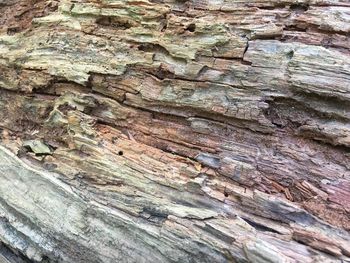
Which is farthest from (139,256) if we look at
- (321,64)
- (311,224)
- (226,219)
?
(321,64)

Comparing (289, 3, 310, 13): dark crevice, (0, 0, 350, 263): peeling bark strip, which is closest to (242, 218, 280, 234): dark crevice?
(0, 0, 350, 263): peeling bark strip

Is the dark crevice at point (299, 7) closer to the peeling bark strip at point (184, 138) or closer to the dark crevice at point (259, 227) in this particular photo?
the peeling bark strip at point (184, 138)

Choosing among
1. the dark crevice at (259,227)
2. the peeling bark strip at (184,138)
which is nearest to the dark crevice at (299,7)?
the peeling bark strip at (184,138)

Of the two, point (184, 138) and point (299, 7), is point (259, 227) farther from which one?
point (299, 7)

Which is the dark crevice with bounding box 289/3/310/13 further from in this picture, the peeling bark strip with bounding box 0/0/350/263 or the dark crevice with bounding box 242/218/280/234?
the dark crevice with bounding box 242/218/280/234

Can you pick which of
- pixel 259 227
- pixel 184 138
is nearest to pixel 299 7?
pixel 184 138

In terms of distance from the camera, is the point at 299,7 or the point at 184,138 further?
the point at 184,138

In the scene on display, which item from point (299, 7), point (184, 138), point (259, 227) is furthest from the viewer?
point (184, 138)

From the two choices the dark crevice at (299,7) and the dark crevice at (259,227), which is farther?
the dark crevice at (299,7)

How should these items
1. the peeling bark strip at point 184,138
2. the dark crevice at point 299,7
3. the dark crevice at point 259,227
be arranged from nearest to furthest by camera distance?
the dark crevice at point 259,227 < the peeling bark strip at point 184,138 < the dark crevice at point 299,7
